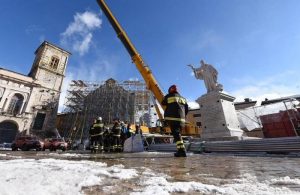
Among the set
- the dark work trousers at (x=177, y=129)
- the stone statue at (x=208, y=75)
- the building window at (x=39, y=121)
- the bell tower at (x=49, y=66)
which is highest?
the bell tower at (x=49, y=66)

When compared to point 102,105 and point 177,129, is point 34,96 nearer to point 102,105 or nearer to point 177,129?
point 102,105

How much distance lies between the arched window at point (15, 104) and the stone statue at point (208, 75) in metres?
28.7

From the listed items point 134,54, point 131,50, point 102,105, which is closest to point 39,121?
point 102,105

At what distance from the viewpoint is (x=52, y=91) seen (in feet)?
109

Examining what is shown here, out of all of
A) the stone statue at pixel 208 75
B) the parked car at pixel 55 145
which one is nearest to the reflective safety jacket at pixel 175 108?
the stone statue at pixel 208 75

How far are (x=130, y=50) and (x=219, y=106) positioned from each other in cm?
978

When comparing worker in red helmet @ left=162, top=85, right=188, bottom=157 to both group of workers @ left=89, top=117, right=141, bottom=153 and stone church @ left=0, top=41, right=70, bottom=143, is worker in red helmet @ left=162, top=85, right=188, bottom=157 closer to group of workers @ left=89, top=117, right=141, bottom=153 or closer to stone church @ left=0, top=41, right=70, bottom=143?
Answer: group of workers @ left=89, top=117, right=141, bottom=153

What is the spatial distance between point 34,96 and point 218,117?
30848mm

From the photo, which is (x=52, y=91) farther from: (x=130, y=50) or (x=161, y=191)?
(x=161, y=191)

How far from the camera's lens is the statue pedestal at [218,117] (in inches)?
318

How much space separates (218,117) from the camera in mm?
8375

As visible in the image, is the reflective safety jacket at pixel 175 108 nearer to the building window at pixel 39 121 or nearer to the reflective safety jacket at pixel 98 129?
the reflective safety jacket at pixel 98 129

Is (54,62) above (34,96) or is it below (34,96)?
above

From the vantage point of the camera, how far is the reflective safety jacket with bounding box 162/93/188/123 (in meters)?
5.05
